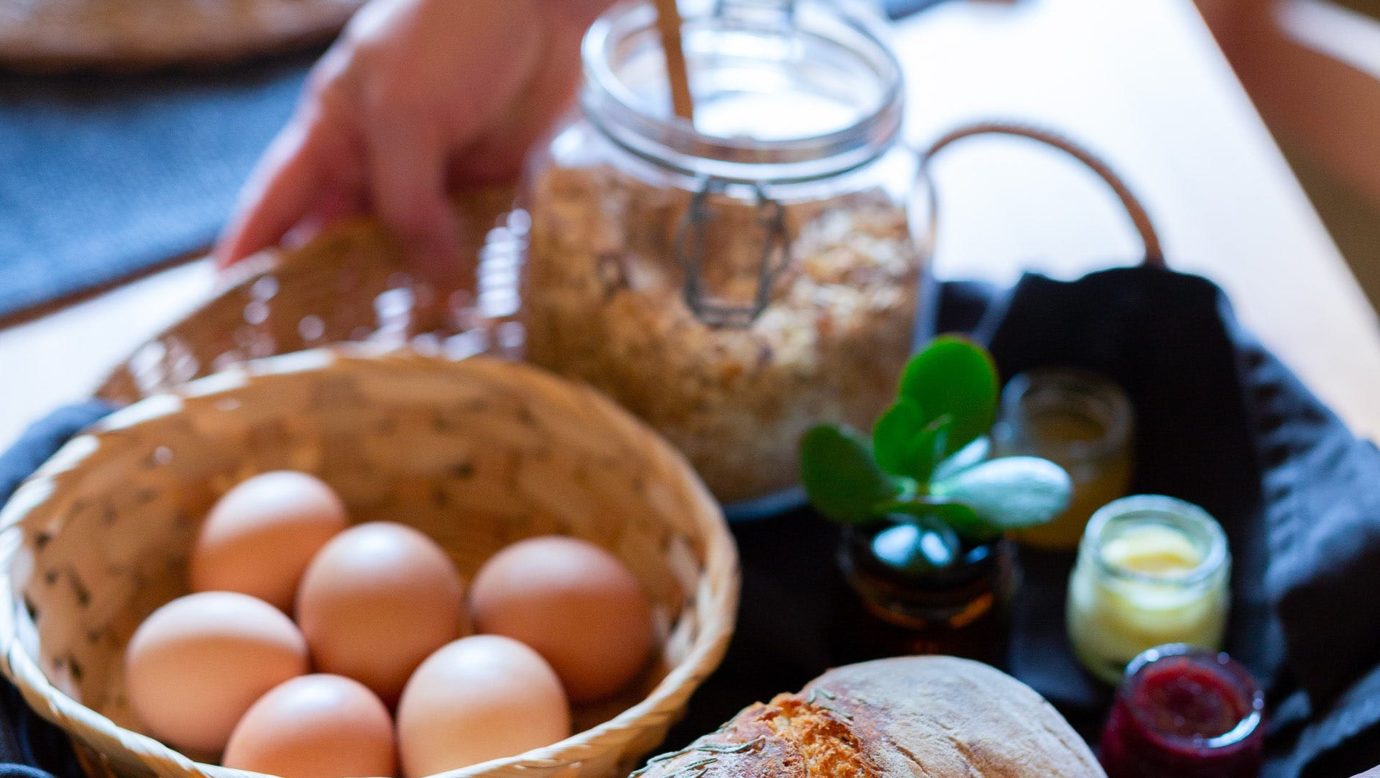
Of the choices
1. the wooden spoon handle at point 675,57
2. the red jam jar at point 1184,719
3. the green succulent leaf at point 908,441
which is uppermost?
the wooden spoon handle at point 675,57

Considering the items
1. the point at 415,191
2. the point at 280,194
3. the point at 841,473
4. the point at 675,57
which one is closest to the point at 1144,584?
the point at 841,473

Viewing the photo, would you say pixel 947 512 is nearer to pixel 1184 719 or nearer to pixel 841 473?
pixel 841 473

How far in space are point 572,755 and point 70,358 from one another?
2.08 ft

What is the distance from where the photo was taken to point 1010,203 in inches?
46.9

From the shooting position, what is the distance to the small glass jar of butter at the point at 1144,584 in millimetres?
700

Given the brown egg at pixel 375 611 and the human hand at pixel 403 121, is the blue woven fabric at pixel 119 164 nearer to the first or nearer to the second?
the human hand at pixel 403 121

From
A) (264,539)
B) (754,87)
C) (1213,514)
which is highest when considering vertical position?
(754,87)

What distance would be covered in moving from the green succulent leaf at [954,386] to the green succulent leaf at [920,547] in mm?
39

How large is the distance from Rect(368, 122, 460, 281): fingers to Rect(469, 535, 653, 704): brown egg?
32cm

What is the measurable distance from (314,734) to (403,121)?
0.51 meters

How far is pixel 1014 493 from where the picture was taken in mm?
625

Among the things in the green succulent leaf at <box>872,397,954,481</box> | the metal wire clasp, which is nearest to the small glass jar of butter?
the green succulent leaf at <box>872,397,954,481</box>

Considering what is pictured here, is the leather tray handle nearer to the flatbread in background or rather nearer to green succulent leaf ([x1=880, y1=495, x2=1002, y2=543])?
green succulent leaf ([x1=880, y1=495, x2=1002, y2=543])

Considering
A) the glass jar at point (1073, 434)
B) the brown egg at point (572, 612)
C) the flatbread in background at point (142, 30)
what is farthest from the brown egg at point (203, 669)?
the flatbread in background at point (142, 30)
